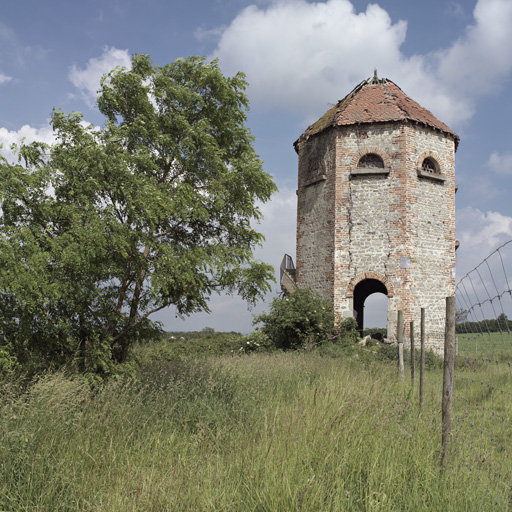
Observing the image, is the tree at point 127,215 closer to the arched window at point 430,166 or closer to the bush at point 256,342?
the bush at point 256,342

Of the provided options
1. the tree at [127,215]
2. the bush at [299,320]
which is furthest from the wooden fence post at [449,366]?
the bush at [299,320]

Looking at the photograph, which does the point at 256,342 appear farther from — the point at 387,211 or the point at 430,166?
the point at 430,166

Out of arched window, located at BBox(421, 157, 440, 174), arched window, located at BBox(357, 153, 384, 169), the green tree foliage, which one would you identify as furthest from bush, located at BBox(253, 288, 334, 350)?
arched window, located at BBox(421, 157, 440, 174)

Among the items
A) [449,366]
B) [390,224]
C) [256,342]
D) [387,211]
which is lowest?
[256,342]

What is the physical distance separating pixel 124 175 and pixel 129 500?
4888mm

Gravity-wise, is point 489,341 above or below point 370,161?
below

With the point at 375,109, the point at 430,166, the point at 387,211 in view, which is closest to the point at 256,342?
the point at 387,211

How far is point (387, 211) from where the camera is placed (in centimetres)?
1622

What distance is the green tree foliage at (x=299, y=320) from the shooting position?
615 inches

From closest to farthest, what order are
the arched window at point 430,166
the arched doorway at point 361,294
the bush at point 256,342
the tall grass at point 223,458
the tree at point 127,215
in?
1. the tall grass at point 223,458
2. the tree at point 127,215
3. the bush at point 256,342
4. the arched window at point 430,166
5. the arched doorway at point 361,294

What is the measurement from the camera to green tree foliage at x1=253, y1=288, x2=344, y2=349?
51.2 feet

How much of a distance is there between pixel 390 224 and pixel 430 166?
3366 millimetres

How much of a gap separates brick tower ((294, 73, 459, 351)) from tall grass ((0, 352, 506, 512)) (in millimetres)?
10429

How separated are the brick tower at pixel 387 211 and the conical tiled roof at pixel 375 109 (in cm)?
6
